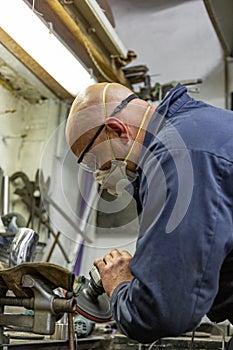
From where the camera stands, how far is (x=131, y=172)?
140cm

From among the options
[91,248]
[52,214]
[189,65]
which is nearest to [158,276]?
[52,214]

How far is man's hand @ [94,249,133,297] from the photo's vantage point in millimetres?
1210

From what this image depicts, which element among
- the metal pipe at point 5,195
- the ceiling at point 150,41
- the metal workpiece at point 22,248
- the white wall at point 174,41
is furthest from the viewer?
the white wall at point 174,41

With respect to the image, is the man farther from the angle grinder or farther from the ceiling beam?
the ceiling beam

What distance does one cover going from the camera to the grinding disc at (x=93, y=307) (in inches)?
55.5

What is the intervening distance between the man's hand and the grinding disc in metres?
0.19

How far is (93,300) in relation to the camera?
1441mm

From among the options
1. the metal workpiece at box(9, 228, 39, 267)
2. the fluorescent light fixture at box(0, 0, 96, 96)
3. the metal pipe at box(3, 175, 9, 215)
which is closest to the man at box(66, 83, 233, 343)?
the metal workpiece at box(9, 228, 39, 267)

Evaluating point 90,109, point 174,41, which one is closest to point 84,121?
point 90,109

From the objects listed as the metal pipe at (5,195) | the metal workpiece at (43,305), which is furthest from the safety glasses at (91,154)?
the metal pipe at (5,195)

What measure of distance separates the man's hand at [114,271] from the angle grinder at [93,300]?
140 mm

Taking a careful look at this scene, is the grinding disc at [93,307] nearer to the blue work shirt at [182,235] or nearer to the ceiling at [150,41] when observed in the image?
the blue work shirt at [182,235]

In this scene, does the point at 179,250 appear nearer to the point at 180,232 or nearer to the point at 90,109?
the point at 180,232

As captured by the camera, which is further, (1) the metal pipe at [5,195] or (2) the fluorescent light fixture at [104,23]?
(1) the metal pipe at [5,195]
